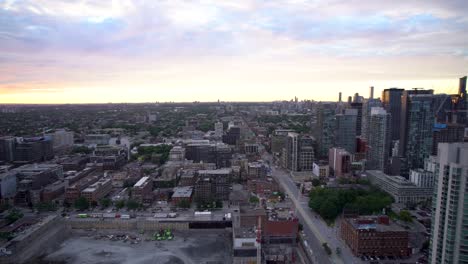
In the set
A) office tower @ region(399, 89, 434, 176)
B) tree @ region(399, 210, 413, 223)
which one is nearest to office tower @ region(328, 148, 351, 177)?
office tower @ region(399, 89, 434, 176)

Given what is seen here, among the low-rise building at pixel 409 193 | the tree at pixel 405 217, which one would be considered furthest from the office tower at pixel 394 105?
the tree at pixel 405 217

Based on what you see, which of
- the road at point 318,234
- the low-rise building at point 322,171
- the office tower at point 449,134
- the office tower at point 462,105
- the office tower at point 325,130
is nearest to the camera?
the road at point 318,234

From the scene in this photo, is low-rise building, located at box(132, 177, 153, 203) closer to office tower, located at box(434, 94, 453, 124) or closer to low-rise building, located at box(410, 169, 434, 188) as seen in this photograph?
low-rise building, located at box(410, 169, 434, 188)

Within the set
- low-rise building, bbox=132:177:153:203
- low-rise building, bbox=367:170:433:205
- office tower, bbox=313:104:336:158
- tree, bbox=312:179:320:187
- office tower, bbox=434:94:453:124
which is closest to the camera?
low-rise building, bbox=132:177:153:203

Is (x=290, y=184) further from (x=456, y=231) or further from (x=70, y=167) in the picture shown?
(x=70, y=167)

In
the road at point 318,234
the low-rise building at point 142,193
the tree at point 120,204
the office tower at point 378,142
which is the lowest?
the road at point 318,234

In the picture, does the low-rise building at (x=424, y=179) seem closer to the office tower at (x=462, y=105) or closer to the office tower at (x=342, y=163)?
the office tower at (x=342, y=163)
